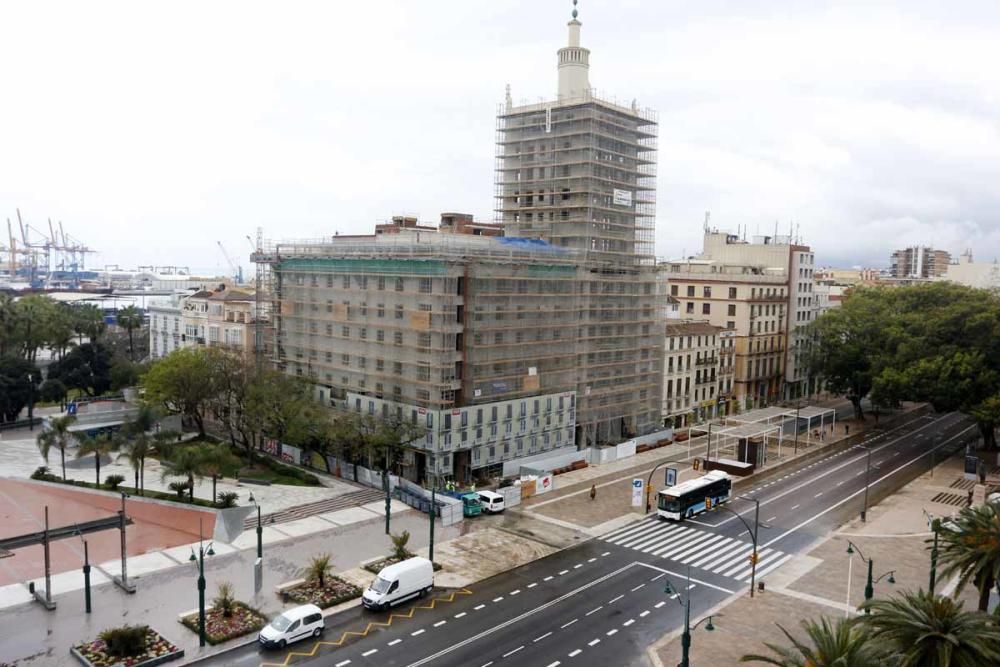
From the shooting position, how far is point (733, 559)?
48.5 m

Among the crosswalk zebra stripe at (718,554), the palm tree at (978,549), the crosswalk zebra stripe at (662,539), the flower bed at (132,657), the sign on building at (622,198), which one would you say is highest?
the sign on building at (622,198)

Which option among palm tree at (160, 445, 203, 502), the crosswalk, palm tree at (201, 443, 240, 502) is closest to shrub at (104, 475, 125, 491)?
palm tree at (160, 445, 203, 502)

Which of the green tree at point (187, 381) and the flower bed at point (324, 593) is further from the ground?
the green tree at point (187, 381)

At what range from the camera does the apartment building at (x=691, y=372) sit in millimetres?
90312

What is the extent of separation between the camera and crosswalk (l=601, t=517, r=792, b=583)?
4719cm

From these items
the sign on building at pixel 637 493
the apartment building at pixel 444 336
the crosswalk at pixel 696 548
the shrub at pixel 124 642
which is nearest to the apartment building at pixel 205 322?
the apartment building at pixel 444 336

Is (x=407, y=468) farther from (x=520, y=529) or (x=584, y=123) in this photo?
(x=584, y=123)

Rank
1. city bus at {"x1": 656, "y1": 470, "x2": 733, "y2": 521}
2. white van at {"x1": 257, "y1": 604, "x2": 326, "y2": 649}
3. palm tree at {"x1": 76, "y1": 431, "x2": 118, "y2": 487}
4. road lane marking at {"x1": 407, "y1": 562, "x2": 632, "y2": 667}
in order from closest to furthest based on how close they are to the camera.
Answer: road lane marking at {"x1": 407, "y1": 562, "x2": 632, "y2": 667}, white van at {"x1": 257, "y1": 604, "x2": 326, "y2": 649}, city bus at {"x1": 656, "y1": 470, "x2": 733, "y2": 521}, palm tree at {"x1": 76, "y1": 431, "x2": 118, "y2": 487}

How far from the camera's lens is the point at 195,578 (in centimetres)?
4344

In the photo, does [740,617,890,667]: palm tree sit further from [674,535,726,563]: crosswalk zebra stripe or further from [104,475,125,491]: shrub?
[104,475,125,491]: shrub

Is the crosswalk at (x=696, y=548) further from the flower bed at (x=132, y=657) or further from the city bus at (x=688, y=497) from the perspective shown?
the flower bed at (x=132, y=657)

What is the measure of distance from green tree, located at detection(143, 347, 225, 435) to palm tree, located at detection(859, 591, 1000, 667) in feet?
201

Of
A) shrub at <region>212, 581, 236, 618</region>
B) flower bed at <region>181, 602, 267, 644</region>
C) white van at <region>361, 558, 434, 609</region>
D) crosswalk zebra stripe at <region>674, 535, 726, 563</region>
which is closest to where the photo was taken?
flower bed at <region>181, 602, 267, 644</region>

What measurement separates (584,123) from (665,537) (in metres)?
43.9
